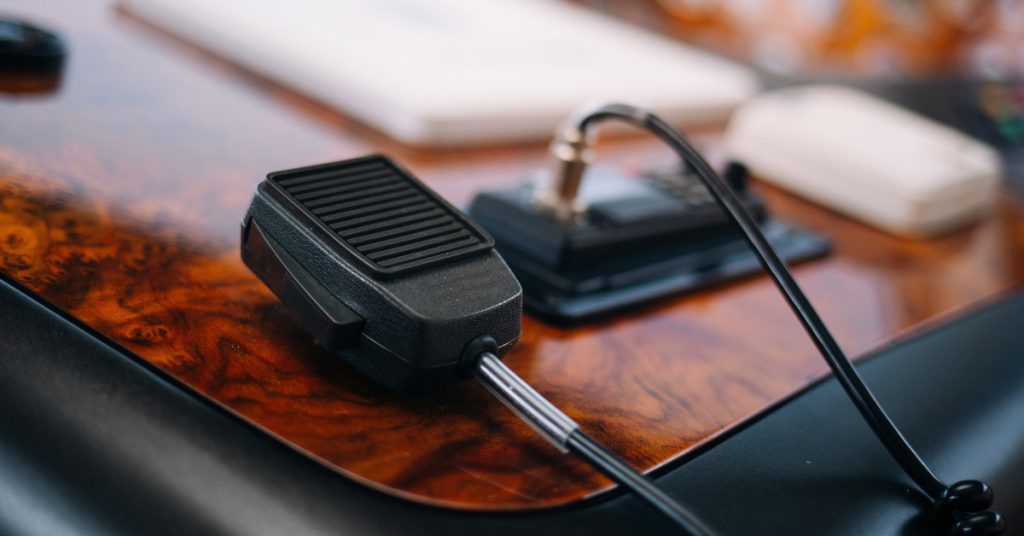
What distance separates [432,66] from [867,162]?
352 millimetres

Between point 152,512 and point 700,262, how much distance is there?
34cm

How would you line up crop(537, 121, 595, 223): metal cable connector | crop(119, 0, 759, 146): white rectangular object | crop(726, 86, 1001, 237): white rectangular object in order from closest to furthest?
crop(537, 121, 595, 223): metal cable connector → crop(119, 0, 759, 146): white rectangular object → crop(726, 86, 1001, 237): white rectangular object

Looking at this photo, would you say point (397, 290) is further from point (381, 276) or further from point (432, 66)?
point (432, 66)

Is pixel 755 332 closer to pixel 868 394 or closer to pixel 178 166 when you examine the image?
pixel 868 394

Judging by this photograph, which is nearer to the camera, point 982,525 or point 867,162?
point 982,525

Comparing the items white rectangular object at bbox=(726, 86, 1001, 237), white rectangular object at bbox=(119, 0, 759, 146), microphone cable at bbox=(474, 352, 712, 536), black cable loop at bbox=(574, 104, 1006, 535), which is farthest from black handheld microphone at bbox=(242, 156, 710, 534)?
white rectangular object at bbox=(726, 86, 1001, 237)

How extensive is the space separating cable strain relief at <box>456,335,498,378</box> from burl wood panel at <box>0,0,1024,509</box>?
0.06ft

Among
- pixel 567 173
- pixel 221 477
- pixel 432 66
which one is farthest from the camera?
pixel 432 66

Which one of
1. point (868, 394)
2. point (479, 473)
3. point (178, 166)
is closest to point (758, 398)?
point (868, 394)

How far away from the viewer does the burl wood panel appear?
309 millimetres

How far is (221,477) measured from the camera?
28 cm

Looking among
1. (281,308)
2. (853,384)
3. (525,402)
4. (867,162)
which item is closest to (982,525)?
(853,384)

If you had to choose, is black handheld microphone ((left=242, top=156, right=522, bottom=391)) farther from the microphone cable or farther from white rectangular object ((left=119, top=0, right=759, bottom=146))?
white rectangular object ((left=119, top=0, right=759, bottom=146))

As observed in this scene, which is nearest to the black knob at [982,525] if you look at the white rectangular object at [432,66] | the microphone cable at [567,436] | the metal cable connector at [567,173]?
the microphone cable at [567,436]
